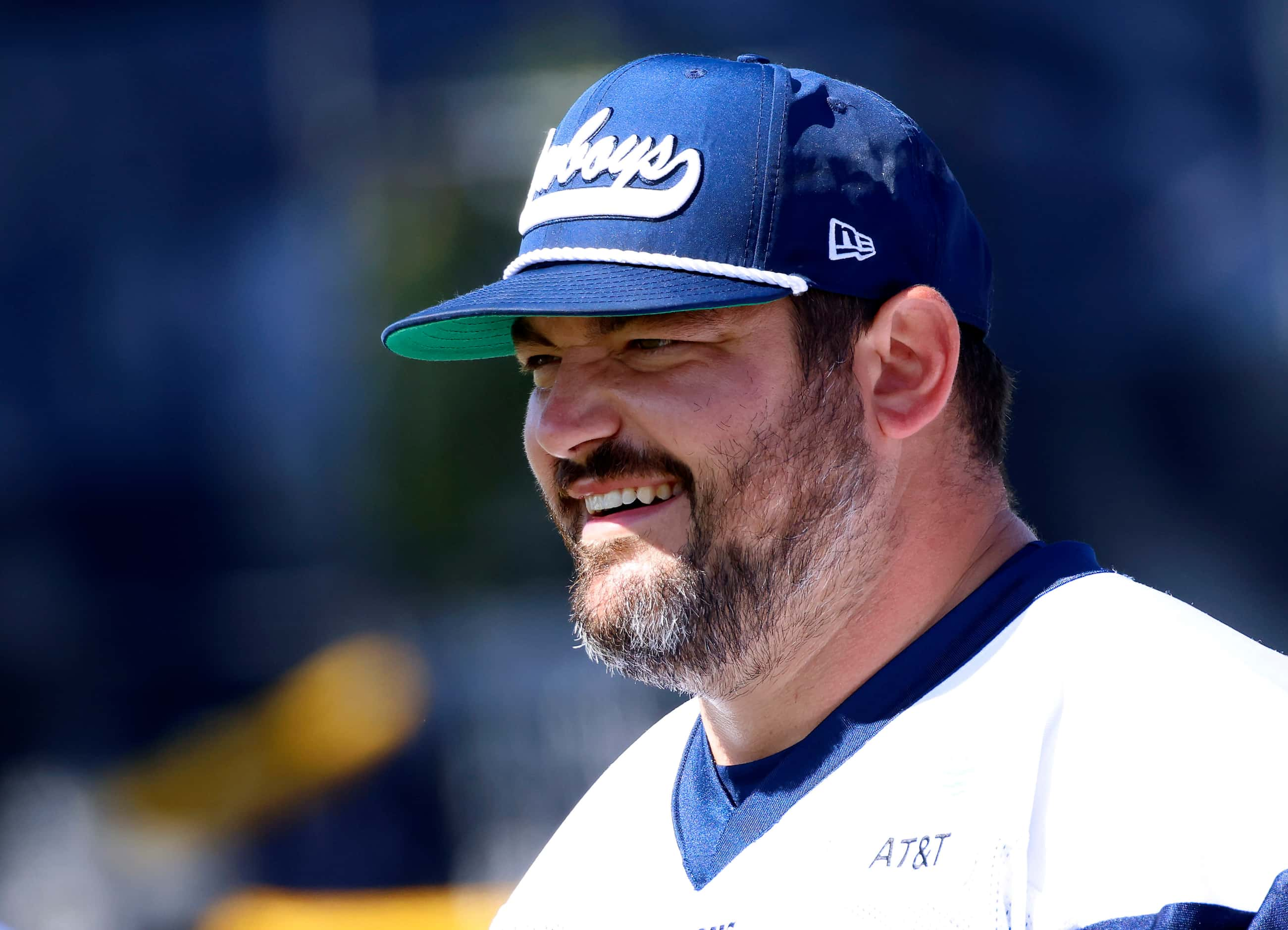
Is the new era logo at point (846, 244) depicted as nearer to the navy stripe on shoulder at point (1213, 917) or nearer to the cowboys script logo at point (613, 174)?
the cowboys script logo at point (613, 174)

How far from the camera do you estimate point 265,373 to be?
417 cm

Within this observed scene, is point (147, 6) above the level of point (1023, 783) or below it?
above

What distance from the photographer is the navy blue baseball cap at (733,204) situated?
127 cm

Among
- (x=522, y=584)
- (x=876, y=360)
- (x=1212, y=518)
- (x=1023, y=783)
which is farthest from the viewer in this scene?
(x=522, y=584)

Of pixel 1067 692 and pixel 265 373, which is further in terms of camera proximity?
pixel 265 373

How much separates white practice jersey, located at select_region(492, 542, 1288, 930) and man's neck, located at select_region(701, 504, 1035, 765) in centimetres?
3

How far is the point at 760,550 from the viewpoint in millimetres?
1307

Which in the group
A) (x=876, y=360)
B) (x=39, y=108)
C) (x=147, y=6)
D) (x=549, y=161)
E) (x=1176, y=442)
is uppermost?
(x=147, y=6)

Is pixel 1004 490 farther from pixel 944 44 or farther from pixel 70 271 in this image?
pixel 70 271

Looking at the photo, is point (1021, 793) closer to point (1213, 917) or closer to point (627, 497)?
point (1213, 917)

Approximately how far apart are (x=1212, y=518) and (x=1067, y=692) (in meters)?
2.83

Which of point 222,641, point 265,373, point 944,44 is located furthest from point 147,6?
point 944,44

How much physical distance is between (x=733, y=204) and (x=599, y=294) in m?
0.15

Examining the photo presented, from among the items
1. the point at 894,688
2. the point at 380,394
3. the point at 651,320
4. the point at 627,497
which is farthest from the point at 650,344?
the point at 380,394
